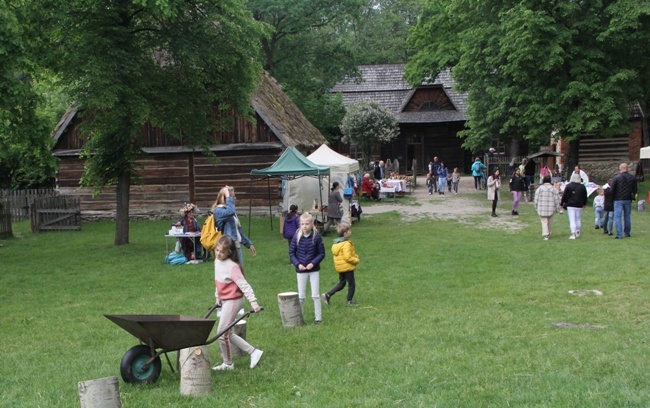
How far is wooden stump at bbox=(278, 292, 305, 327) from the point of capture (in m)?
9.84

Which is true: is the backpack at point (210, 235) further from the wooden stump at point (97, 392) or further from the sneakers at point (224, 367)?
the wooden stump at point (97, 392)

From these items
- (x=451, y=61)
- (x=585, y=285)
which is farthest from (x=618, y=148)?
(x=585, y=285)

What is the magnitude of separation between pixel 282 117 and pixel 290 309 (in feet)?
65.4

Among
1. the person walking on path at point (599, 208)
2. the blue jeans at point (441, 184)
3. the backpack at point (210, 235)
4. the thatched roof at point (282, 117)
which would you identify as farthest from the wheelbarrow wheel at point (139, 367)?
the blue jeans at point (441, 184)

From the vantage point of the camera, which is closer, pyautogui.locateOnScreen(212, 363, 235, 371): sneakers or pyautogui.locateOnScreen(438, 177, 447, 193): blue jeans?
pyautogui.locateOnScreen(212, 363, 235, 371): sneakers

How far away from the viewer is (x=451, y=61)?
35969 millimetres

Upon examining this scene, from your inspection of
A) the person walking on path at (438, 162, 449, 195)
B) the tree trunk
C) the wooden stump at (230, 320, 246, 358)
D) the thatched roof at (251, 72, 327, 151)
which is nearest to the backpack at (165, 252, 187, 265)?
the tree trunk

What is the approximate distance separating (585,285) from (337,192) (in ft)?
34.4

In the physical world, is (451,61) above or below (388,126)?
above

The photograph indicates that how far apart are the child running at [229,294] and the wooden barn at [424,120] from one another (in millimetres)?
39639

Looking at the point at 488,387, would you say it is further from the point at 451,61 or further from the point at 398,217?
the point at 451,61

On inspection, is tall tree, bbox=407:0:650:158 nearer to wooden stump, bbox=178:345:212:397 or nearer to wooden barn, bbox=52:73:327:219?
wooden barn, bbox=52:73:327:219

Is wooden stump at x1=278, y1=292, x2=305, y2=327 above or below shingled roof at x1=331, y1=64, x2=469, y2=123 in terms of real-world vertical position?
below

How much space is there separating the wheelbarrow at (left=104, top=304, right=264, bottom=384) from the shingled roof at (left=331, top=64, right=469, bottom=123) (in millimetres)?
41091
